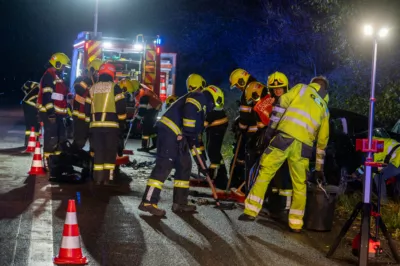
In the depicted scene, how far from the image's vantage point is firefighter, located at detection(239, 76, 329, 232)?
7.47 meters

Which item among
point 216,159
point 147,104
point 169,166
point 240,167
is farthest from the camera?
point 147,104

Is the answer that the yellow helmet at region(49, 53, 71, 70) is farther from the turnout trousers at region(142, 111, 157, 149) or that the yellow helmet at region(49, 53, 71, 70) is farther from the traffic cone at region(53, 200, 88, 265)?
the traffic cone at region(53, 200, 88, 265)

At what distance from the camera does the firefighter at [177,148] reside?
316 inches

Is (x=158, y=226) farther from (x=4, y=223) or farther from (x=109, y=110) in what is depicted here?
(x=109, y=110)

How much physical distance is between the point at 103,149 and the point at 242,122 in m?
2.13

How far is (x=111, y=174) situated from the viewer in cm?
1005

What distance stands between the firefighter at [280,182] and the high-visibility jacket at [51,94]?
13.9 feet

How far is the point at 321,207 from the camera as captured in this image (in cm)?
758

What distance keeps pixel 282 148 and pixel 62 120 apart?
18.1 ft

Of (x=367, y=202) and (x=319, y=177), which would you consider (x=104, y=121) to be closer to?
(x=319, y=177)

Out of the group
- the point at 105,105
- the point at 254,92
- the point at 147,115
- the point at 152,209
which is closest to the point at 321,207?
the point at 152,209

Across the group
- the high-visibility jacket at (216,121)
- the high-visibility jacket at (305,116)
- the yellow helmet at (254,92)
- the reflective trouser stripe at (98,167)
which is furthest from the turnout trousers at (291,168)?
the high-visibility jacket at (216,121)

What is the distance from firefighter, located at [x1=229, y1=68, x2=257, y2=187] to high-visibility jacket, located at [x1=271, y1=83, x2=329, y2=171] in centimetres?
208

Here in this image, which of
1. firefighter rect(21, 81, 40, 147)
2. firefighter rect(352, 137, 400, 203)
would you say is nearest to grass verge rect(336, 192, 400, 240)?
firefighter rect(352, 137, 400, 203)
